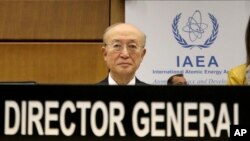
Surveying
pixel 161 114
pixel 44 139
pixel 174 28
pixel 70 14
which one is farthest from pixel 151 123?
pixel 70 14

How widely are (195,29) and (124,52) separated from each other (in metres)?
2.08

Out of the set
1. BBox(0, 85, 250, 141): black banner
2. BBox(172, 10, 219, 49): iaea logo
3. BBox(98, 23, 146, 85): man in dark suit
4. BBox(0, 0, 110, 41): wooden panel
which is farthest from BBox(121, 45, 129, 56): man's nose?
BBox(0, 0, 110, 41): wooden panel

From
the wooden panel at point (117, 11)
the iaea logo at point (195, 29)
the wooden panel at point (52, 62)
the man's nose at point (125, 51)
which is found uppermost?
the wooden panel at point (117, 11)

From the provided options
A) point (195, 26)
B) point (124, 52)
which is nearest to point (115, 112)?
point (124, 52)

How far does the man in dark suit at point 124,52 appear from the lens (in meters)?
1.53

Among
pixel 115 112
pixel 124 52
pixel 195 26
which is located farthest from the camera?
pixel 195 26

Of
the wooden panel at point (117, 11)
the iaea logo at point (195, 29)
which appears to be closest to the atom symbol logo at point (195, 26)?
the iaea logo at point (195, 29)

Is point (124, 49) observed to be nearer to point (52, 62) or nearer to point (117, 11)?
point (117, 11)

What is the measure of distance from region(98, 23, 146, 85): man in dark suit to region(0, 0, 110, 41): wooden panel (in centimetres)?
209

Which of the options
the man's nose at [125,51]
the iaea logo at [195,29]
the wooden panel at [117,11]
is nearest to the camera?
the man's nose at [125,51]

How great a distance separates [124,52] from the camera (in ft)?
5.00

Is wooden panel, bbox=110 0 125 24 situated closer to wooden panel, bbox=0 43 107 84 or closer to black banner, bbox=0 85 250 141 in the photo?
wooden panel, bbox=0 43 107 84

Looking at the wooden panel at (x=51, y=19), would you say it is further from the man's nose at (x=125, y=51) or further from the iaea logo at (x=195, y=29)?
the man's nose at (x=125, y=51)

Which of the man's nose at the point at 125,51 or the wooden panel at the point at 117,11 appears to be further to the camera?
the wooden panel at the point at 117,11
